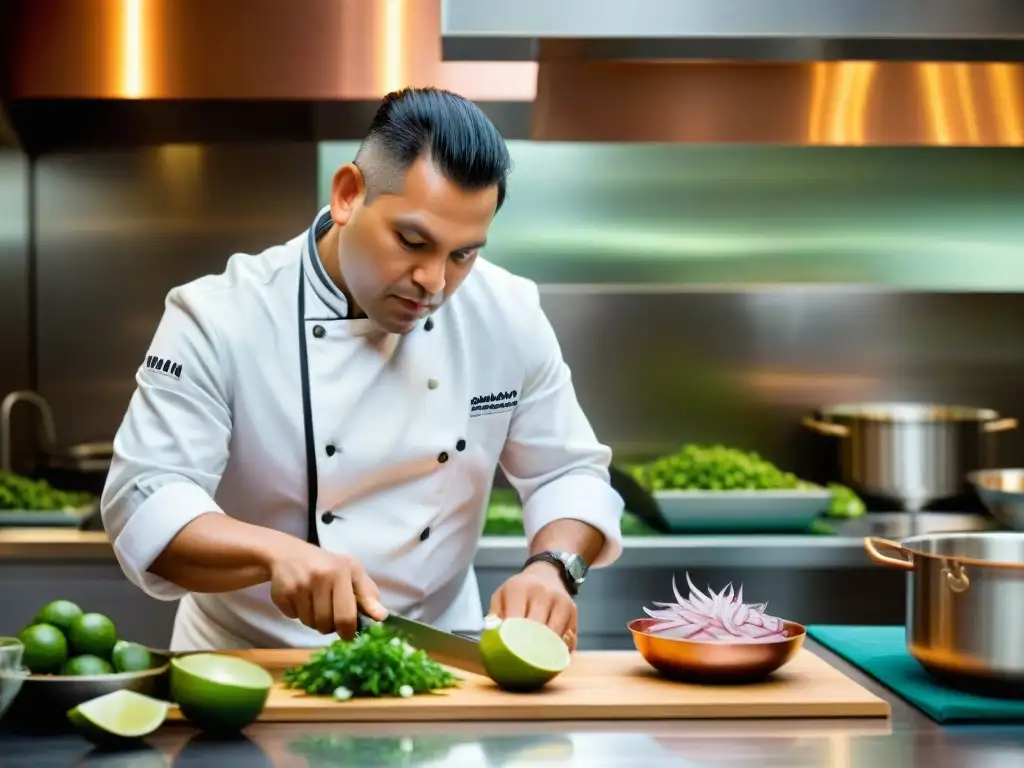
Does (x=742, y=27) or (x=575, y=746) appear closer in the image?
(x=575, y=746)

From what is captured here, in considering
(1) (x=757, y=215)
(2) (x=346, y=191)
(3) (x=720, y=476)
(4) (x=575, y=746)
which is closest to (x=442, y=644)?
(4) (x=575, y=746)

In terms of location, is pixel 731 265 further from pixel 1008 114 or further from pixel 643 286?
pixel 1008 114

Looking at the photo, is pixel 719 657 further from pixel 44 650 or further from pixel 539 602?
pixel 44 650

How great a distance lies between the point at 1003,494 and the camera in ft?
11.0

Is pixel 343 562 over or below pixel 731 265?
below

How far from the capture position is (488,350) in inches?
95.0

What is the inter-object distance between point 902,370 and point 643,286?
31.6 inches

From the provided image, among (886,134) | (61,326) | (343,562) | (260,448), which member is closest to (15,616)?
(61,326)

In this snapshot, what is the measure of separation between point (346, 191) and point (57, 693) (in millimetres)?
836

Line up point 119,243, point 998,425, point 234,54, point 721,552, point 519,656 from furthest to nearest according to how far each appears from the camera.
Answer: point 119,243
point 998,425
point 234,54
point 721,552
point 519,656

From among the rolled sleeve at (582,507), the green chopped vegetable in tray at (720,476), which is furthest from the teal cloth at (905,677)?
the green chopped vegetable in tray at (720,476)

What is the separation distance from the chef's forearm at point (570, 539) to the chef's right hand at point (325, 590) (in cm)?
51

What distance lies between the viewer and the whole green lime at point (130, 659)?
1.68m

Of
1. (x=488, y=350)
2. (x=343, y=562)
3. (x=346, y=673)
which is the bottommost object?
(x=346, y=673)
